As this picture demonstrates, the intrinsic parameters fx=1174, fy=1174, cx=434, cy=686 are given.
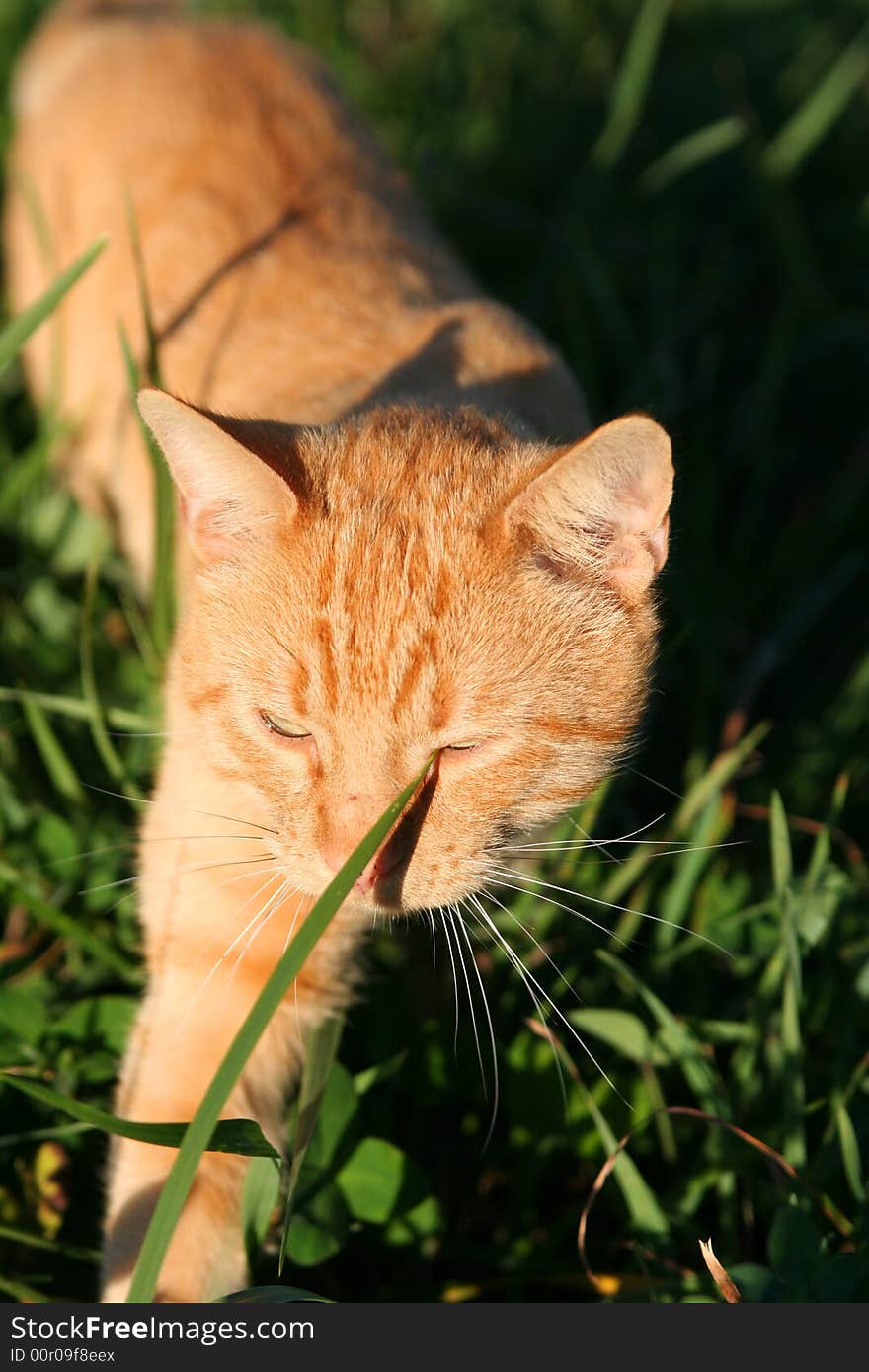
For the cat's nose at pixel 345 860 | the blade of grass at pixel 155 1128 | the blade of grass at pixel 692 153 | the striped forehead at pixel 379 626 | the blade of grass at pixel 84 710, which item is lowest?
the blade of grass at pixel 155 1128

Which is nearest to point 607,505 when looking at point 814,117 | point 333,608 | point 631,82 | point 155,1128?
point 333,608

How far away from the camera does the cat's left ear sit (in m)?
1.71

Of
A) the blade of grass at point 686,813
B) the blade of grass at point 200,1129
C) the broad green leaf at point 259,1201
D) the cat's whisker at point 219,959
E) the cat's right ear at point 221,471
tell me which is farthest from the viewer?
the blade of grass at point 686,813

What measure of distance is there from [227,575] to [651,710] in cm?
84

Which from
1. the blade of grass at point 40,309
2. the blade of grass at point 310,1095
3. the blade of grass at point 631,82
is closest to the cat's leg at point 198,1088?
the blade of grass at point 310,1095

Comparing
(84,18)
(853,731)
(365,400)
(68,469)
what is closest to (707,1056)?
(853,731)

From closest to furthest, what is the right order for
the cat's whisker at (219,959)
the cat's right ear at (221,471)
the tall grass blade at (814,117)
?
the cat's right ear at (221,471), the cat's whisker at (219,959), the tall grass blade at (814,117)

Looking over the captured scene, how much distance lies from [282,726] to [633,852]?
3.83 ft

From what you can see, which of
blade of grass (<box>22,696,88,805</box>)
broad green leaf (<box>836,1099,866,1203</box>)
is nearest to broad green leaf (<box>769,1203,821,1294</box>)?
broad green leaf (<box>836,1099,866,1203</box>)

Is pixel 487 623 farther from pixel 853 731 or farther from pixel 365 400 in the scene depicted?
pixel 853 731

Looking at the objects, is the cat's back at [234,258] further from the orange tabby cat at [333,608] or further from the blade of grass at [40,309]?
the blade of grass at [40,309]

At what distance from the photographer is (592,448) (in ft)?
5.57

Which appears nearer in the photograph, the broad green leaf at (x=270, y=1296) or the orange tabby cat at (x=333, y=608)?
the broad green leaf at (x=270, y=1296)

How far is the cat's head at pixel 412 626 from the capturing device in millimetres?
1844
